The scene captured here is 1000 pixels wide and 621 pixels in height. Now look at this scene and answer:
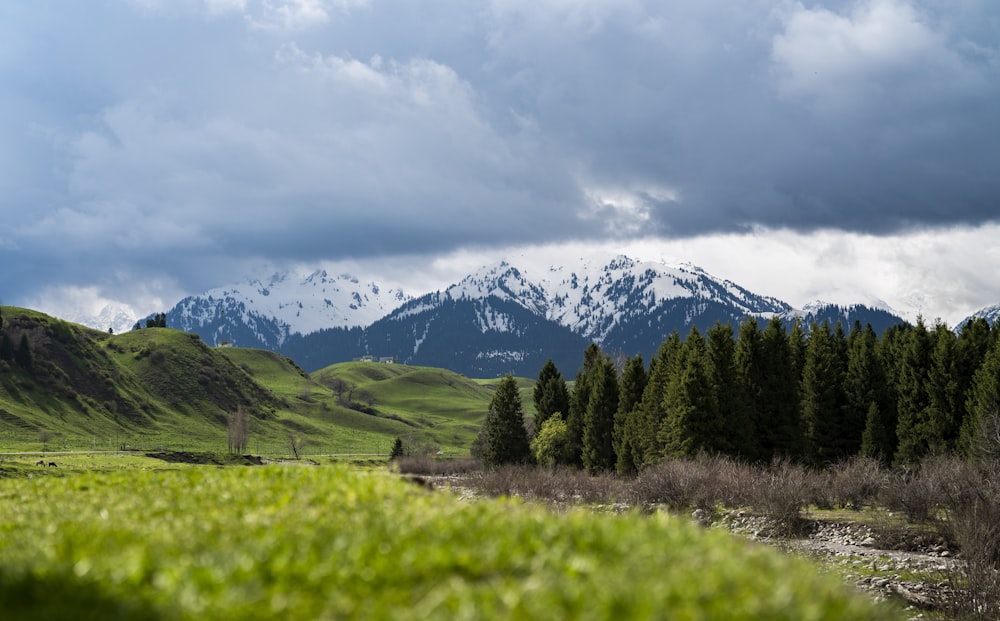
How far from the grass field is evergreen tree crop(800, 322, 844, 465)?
211ft

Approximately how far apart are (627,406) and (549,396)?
20248 mm

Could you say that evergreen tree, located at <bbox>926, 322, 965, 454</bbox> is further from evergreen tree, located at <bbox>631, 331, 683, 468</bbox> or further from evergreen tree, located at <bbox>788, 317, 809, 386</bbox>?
evergreen tree, located at <bbox>631, 331, 683, 468</bbox>

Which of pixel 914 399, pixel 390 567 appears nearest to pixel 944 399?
pixel 914 399

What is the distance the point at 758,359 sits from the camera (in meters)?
69.5

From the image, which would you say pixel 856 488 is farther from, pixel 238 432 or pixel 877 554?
pixel 238 432

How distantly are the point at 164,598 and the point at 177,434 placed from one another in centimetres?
19715

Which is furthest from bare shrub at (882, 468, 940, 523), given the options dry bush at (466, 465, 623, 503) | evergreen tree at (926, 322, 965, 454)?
evergreen tree at (926, 322, 965, 454)

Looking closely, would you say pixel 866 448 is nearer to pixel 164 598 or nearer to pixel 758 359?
pixel 758 359

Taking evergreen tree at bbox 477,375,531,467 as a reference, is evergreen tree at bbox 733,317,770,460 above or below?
above

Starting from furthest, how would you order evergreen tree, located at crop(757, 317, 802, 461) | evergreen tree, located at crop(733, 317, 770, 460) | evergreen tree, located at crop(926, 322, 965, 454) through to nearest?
evergreen tree, located at crop(757, 317, 802, 461) < evergreen tree, located at crop(733, 317, 770, 460) < evergreen tree, located at crop(926, 322, 965, 454)

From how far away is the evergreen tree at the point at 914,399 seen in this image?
208ft

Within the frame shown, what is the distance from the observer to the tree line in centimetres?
6150

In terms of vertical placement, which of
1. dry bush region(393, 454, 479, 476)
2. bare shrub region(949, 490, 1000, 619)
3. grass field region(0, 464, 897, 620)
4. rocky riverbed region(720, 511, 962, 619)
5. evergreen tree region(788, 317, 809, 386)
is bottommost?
dry bush region(393, 454, 479, 476)

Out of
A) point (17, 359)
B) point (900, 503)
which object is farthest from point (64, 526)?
point (17, 359)
